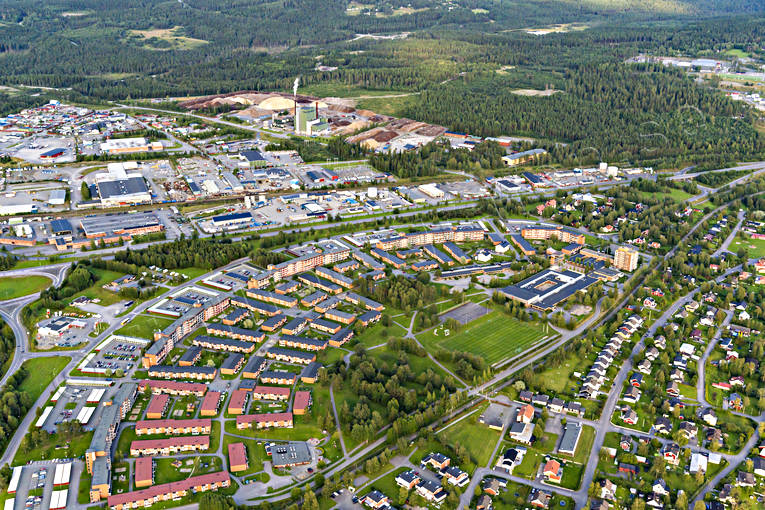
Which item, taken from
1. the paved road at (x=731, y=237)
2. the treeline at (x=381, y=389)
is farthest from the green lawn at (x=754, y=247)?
the treeline at (x=381, y=389)

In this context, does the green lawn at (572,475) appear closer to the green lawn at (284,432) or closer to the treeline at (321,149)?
the green lawn at (284,432)

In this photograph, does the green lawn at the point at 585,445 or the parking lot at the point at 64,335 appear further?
the parking lot at the point at 64,335

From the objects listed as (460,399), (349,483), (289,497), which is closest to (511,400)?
(460,399)

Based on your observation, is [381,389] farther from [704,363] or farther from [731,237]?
[731,237]

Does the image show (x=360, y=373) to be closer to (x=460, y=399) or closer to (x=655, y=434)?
(x=460, y=399)

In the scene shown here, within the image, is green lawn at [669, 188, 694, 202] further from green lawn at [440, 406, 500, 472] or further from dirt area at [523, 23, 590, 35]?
dirt area at [523, 23, 590, 35]

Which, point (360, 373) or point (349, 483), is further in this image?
point (360, 373)

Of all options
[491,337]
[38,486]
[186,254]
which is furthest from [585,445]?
[186,254]
